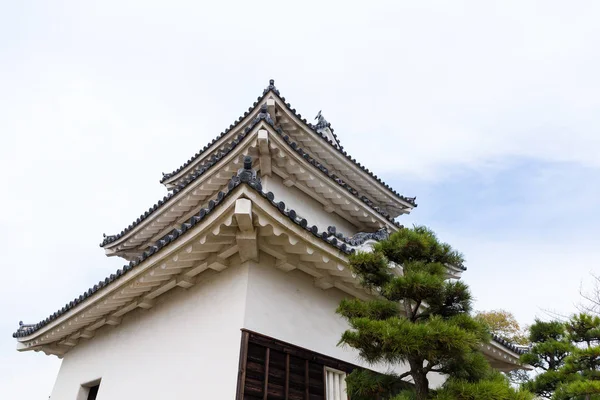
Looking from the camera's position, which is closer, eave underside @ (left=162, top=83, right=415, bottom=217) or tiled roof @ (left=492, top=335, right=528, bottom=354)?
tiled roof @ (left=492, top=335, right=528, bottom=354)

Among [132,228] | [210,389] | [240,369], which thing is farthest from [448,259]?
[132,228]

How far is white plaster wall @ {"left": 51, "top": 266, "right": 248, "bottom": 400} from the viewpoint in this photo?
520 centimetres

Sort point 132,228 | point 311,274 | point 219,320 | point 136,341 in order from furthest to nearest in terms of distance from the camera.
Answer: point 132,228
point 136,341
point 311,274
point 219,320

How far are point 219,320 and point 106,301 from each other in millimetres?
2618

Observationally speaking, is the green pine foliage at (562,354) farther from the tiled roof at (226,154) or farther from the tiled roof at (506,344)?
the tiled roof at (226,154)

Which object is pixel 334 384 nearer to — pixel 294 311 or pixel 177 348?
pixel 294 311

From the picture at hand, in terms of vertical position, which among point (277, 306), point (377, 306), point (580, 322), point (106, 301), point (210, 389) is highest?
point (580, 322)

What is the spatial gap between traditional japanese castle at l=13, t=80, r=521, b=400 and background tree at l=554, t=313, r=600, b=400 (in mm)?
1017

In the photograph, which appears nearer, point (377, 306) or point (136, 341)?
point (377, 306)

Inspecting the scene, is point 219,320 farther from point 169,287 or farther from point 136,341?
point 136,341

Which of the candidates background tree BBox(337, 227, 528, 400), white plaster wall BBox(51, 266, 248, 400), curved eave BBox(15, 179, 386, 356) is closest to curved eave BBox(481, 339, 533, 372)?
curved eave BBox(15, 179, 386, 356)

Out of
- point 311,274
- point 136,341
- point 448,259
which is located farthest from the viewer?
point 136,341

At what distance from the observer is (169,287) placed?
6613mm

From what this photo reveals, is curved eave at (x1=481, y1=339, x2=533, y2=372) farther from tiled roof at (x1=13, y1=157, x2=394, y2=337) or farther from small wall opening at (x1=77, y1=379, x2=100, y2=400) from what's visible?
small wall opening at (x1=77, y1=379, x2=100, y2=400)
